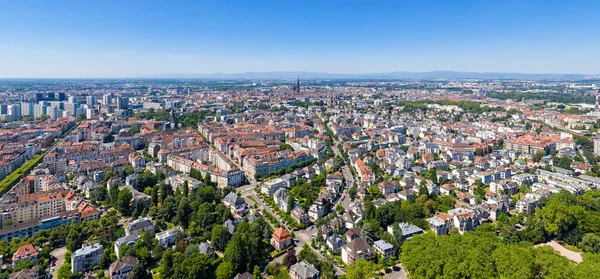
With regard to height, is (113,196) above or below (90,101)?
below

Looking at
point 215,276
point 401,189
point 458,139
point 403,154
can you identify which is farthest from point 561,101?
point 215,276

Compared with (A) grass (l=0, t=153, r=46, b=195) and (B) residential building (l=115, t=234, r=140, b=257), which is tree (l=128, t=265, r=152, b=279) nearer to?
(B) residential building (l=115, t=234, r=140, b=257)

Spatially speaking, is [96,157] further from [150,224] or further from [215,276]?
[215,276]

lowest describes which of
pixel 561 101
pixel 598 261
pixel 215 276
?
pixel 215 276

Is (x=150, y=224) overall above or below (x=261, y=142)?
below

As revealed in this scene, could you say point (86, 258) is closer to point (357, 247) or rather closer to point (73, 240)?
point (73, 240)

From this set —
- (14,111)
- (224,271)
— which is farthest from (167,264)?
(14,111)
